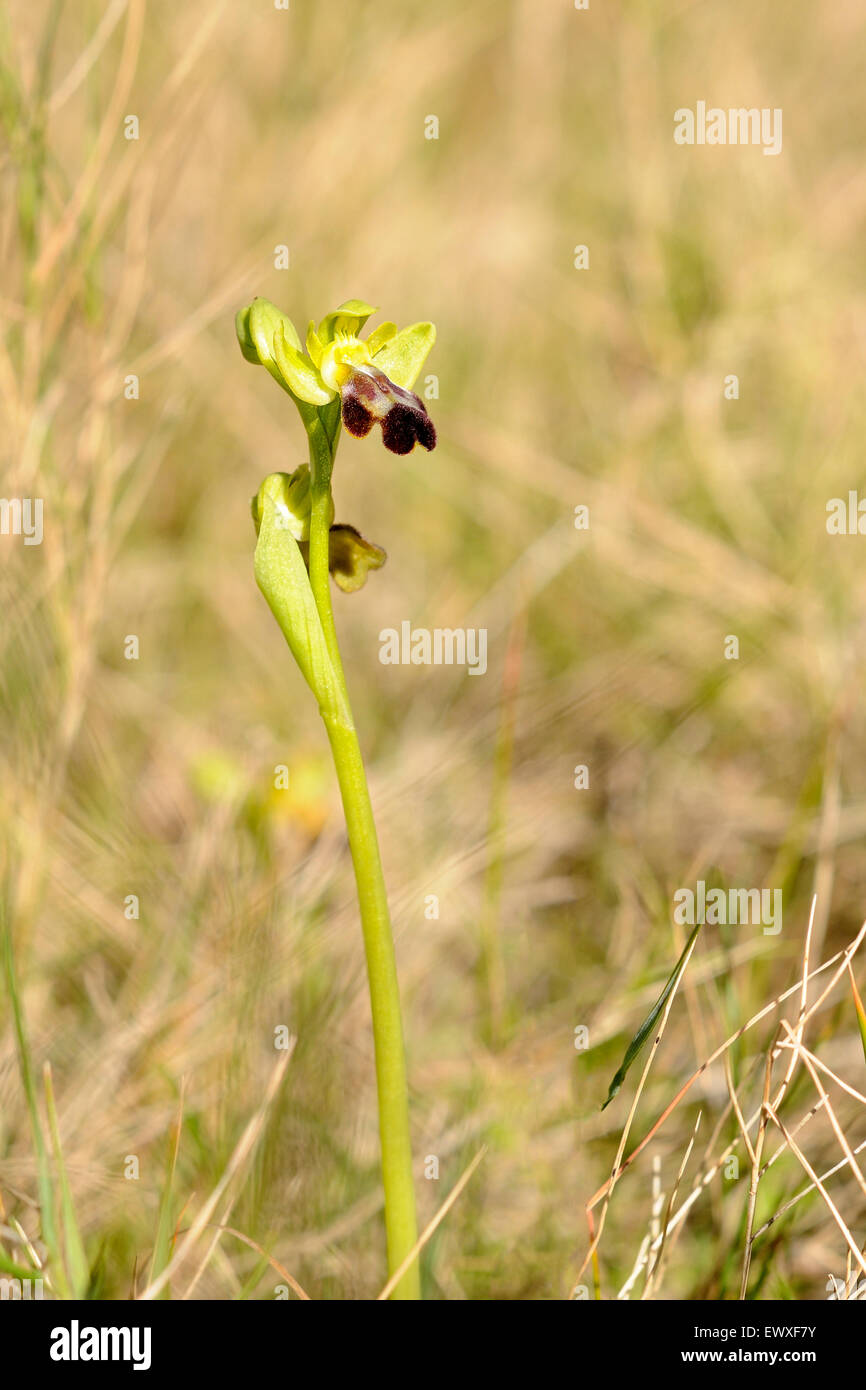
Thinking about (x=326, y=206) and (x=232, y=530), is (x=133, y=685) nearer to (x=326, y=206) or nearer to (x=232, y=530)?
(x=232, y=530)

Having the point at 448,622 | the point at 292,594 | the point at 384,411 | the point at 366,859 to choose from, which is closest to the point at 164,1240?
the point at 366,859

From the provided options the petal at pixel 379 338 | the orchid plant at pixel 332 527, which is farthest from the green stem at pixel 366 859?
the petal at pixel 379 338

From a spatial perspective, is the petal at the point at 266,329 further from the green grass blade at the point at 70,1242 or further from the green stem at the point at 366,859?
the green grass blade at the point at 70,1242

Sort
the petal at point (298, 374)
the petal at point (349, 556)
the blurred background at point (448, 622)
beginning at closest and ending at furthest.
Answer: the petal at point (298, 374) → the petal at point (349, 556) → the blurred background at point (448, 622)

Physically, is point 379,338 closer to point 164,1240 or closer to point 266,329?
point 266,329

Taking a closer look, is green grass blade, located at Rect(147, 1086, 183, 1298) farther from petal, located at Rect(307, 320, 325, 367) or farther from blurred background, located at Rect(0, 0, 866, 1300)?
petal, located at Rect(307, 320, 325, 367)
